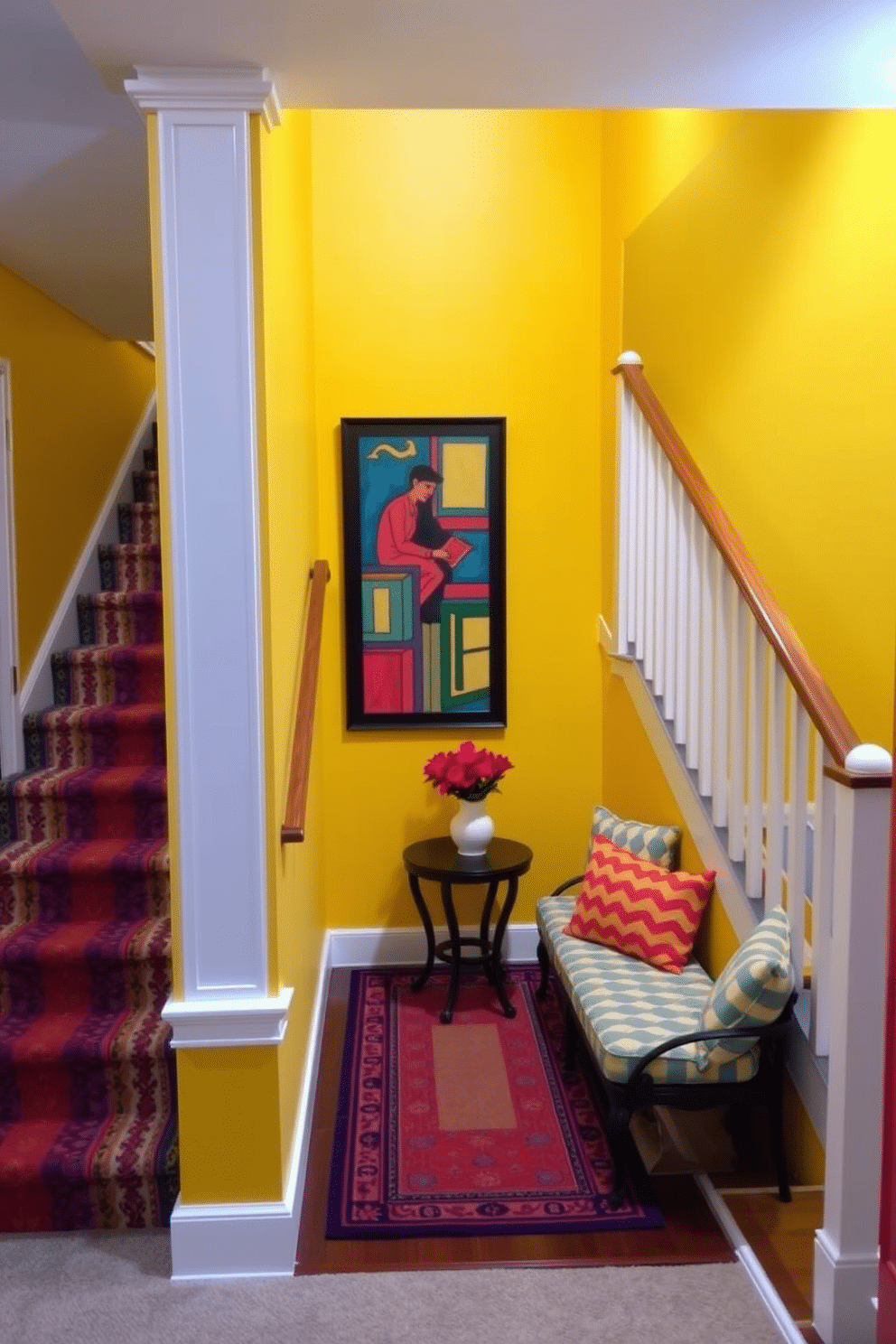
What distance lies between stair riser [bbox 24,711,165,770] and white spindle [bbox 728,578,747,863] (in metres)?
1.91

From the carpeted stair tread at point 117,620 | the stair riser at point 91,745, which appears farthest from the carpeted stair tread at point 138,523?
the stair riser at point 91,745

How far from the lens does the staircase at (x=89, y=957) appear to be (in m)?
2.66

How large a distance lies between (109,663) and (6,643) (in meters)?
0.42

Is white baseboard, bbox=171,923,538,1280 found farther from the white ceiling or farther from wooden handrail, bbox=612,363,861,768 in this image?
the white ceiling

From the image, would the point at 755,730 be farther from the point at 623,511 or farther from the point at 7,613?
the point at 7,613

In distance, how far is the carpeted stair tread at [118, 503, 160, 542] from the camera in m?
4.96

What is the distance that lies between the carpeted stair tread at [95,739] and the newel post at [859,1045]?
7.80 feet

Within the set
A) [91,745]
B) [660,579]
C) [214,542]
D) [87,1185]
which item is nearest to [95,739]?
[91,745]

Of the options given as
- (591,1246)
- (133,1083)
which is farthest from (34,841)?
(591,1246)

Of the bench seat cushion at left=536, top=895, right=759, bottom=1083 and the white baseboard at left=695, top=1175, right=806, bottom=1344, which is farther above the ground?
the bench seat cushion at left=536, top=895, right=759, bottom=1083

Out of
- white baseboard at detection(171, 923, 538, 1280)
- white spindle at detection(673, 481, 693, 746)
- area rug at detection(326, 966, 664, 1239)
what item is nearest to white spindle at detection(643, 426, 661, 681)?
white spindle at detection(673, 481, 693, 746)

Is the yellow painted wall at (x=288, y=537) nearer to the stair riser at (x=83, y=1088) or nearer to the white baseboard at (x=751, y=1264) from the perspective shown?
the stair riser at (x=83, y=1088)

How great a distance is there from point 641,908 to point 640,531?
1244 millimetres

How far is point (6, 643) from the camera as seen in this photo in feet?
12.4
